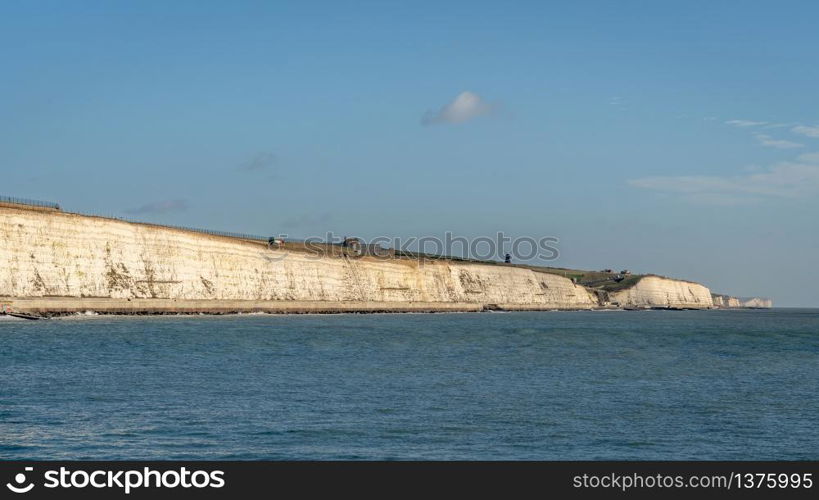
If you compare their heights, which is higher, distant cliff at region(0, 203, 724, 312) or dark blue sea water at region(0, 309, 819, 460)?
distant cliff at region(0, 203, 724, 312)

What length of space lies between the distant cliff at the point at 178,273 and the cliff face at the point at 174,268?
0.31 feet

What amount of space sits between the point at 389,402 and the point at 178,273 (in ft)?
222

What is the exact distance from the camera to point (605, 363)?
40438mm

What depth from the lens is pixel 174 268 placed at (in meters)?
89.1

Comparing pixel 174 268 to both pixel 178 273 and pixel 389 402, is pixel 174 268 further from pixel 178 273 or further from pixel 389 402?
pixel 389 402

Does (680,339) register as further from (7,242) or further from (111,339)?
(7,242)

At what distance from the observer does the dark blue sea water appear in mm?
18969

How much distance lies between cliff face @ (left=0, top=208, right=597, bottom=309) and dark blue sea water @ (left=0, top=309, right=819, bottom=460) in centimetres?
2505

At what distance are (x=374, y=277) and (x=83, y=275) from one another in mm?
59533
